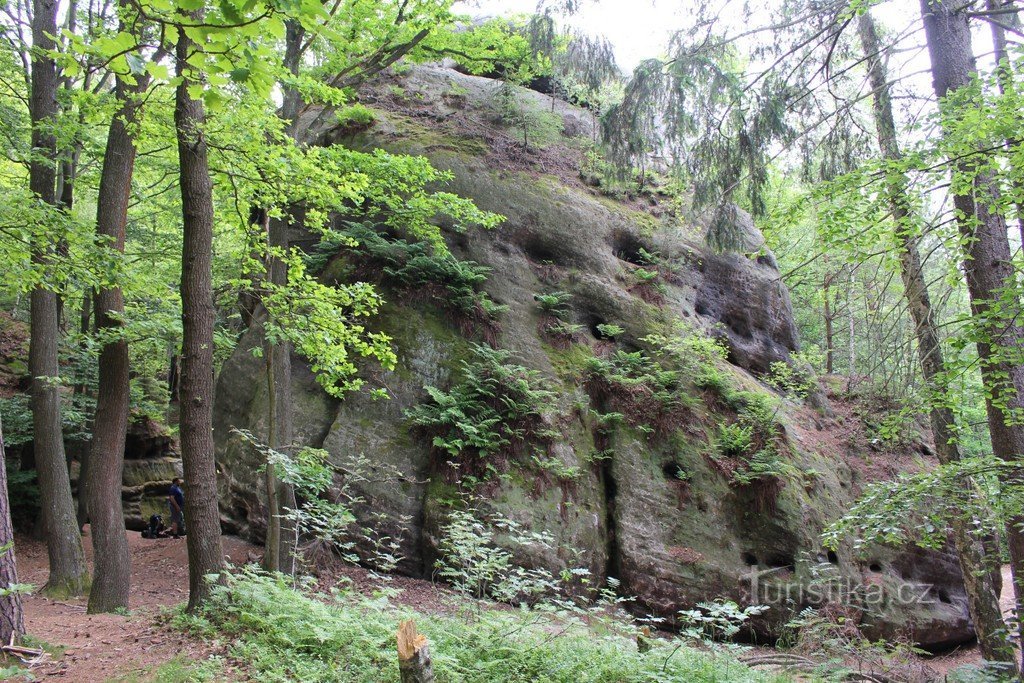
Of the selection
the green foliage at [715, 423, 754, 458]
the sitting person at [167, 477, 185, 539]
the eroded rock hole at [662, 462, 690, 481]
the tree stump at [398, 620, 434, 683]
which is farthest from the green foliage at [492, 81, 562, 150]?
the tree stump at [398, 620, 434, 683]

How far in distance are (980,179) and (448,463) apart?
7.90 meters

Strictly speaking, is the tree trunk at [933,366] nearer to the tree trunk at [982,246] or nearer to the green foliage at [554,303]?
the tree trunk at [982,246]

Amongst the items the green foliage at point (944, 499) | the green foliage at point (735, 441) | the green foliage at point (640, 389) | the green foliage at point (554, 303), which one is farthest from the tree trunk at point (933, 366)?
the green foliage at point (554, 303)

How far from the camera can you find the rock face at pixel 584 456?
1009 cm

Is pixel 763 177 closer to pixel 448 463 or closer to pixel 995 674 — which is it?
pixel 995 674

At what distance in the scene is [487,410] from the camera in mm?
10711

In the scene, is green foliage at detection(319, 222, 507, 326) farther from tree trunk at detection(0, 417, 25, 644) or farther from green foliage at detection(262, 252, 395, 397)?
tree trunk at detection(0, 417, 25, 644)

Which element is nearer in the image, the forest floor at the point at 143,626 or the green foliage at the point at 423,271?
the forest floor at the point at 143,626

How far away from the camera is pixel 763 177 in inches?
296

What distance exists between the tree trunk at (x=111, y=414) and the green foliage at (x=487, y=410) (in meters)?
4.30

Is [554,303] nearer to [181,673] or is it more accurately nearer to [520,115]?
[520,115]

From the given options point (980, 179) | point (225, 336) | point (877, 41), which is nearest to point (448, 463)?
point (225, 336)

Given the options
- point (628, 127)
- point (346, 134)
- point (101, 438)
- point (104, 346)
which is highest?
point (346, 134)

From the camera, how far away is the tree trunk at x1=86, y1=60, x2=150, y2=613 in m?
7.75
